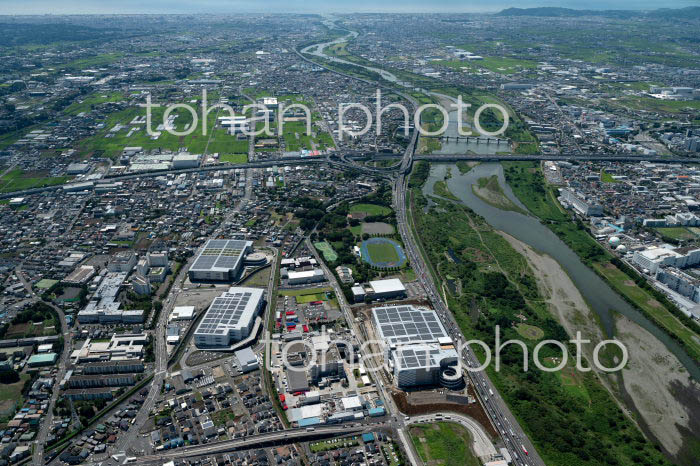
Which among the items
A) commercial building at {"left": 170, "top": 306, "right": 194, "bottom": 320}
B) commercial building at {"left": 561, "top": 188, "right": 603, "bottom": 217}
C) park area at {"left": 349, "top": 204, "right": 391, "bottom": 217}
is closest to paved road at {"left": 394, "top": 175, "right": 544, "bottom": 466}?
park area at {"left": 349, "top": 204, "right": 391, "bottom": 217}

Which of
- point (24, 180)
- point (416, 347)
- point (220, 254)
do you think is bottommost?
point (416, 347)

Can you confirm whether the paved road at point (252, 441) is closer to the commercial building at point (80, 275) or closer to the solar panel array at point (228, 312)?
the solar panel array at point (228, 312)

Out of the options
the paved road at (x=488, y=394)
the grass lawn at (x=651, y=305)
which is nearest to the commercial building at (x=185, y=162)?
the paved road at (x=488, y=394)

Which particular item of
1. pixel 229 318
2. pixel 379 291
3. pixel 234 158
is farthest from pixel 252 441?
pixel 234 158

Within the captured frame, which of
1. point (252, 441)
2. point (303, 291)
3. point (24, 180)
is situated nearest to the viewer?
point (252, 441)

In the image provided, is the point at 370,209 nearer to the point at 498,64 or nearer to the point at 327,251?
the point at 327,251

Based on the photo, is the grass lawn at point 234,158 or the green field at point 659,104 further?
the green field at point 659,104

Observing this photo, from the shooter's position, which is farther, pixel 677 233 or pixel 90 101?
pixel 90 101
